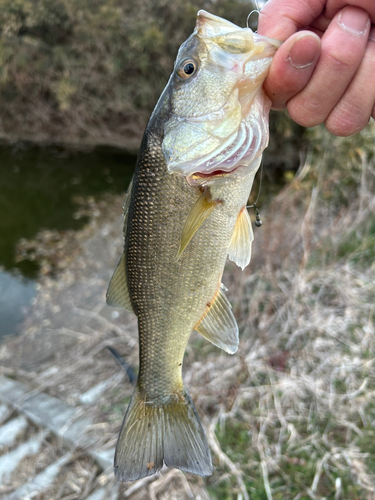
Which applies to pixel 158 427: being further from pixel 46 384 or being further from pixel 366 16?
pixel 46 384

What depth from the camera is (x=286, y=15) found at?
1.32 m

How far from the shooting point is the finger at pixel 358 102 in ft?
4.00

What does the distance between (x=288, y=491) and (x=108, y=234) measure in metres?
6.26

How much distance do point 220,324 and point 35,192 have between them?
367 inches

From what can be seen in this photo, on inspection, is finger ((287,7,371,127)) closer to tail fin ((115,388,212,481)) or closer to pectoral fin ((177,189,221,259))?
pectoral fin ((177,189,221,259))

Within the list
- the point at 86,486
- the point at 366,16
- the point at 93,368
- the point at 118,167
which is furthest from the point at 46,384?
the point at 118,167

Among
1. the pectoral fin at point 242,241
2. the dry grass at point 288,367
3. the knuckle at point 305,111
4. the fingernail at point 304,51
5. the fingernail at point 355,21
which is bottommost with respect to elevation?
the dry grass at point 288,367

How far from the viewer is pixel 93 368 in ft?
13.3

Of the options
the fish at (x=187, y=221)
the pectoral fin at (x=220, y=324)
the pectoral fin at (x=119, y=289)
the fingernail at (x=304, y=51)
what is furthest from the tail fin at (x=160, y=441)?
the fingernail at (x=304, y=51)

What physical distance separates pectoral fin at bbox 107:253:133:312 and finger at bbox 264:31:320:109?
939mm

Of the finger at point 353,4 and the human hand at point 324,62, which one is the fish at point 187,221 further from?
the finger at point 353,4

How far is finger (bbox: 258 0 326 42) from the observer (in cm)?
131

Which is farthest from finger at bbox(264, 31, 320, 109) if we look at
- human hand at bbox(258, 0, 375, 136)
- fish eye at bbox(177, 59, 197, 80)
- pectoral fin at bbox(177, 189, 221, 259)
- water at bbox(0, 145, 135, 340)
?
water at bbox(0, 145, 135, 340)

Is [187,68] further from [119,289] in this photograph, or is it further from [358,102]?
[119,289]
